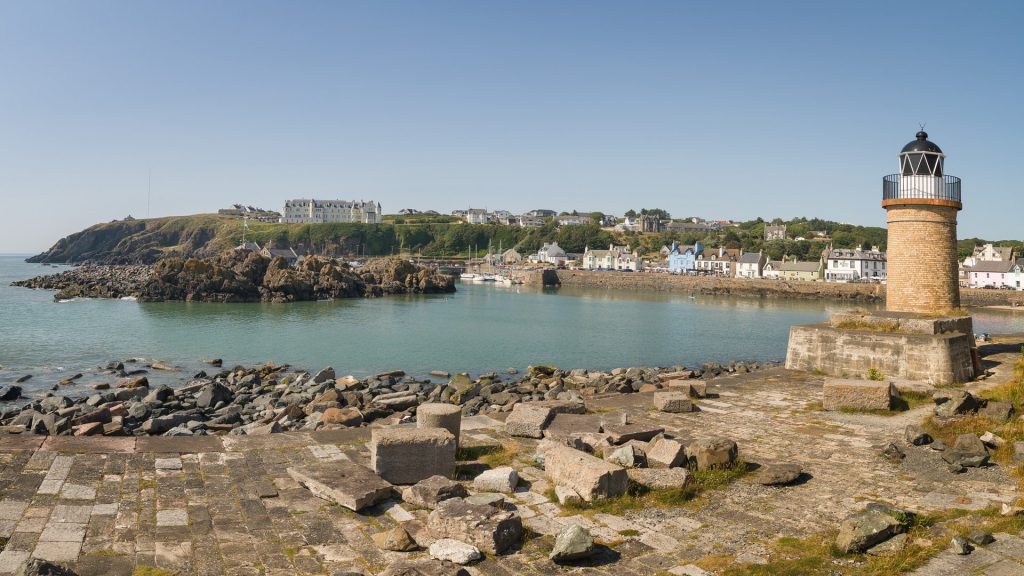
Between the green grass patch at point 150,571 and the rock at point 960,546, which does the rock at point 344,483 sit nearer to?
the green grass patch at point 150,571

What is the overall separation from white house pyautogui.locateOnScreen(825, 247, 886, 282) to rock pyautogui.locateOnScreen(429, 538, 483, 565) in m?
99.0

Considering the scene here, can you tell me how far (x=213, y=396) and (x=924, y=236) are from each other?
69.3 feet

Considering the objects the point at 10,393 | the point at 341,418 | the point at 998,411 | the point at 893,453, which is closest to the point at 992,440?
the point at 893,453

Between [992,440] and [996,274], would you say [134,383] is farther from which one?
[996,274]

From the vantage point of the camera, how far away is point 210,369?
2638 cm

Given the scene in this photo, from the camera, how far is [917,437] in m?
8.43

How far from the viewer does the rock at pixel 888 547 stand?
5270mm

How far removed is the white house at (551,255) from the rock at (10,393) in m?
→ 119

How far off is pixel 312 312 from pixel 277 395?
3272 centimetres

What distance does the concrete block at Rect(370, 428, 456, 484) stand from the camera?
704 cm


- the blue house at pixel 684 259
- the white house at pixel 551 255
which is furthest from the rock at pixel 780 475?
the white house at pixel 551 255

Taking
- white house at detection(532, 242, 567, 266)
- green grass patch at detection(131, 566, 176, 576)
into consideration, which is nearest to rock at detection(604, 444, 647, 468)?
green grass patch at detection(131, 566, 176, 576)

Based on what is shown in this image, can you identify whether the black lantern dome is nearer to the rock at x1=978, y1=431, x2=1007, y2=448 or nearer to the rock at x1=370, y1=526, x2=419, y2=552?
the rock at x1=978, y1=431, x2=1007, y2=448

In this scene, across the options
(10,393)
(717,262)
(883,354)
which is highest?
(717,262)
